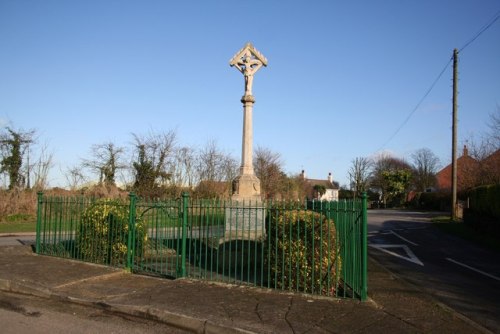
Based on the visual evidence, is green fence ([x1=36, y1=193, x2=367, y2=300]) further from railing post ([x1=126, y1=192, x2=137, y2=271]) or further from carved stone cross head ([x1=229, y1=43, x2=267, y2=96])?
carved stone cross head ([x1=229, y1=43, x2=267, y2=96])

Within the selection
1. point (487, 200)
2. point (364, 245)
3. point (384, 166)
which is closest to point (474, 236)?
point (487, 200)

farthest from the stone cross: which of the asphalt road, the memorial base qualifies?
the asphalt road

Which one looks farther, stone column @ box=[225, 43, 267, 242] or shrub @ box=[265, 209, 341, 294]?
stone column @ box=[225, 43, 267, 242]

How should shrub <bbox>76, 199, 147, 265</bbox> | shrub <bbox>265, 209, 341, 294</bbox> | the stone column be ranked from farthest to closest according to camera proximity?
the stone column < shrub <bbox>76, 199, 147, 265</bbox> < shrub <bbox>265, 209, 341, 294</bbox>

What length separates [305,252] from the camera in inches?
259

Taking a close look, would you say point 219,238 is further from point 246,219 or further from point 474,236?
point 474,236

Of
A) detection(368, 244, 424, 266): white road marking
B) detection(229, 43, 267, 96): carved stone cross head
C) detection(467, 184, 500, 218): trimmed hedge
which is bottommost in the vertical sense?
detection(368, 244, 424, 266): white road marking

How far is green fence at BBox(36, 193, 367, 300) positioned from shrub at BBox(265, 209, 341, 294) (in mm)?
16

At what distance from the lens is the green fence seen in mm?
6578

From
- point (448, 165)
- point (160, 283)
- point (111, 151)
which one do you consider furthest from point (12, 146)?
point (448, 165)

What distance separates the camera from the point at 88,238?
31.3 ft

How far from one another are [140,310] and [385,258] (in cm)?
792

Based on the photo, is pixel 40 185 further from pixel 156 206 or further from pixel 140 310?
pixel 140 310

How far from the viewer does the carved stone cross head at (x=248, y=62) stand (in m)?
11.2
